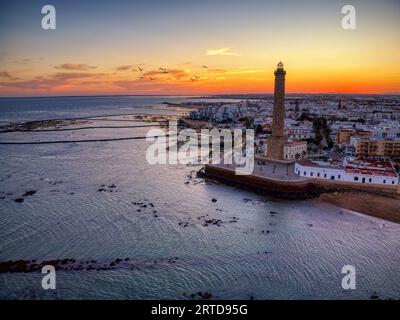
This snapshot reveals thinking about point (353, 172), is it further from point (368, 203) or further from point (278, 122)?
point (278, 122)

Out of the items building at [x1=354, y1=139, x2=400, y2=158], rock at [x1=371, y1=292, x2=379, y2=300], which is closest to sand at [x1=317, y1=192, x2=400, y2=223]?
rock at [x1=371, y1=292, x2=379, y2=300]

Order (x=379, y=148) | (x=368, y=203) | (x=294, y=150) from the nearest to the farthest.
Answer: (x=368, y=203), (x=294, y=150), (x=379, y=148)

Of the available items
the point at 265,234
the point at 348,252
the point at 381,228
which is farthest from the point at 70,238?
the point at 381,228

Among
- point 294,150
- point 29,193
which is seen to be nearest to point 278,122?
point 294,150

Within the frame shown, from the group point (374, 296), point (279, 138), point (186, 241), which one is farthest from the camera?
point (279, 138)

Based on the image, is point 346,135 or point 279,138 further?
point 346,135

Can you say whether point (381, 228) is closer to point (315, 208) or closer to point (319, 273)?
point (315, 208)
